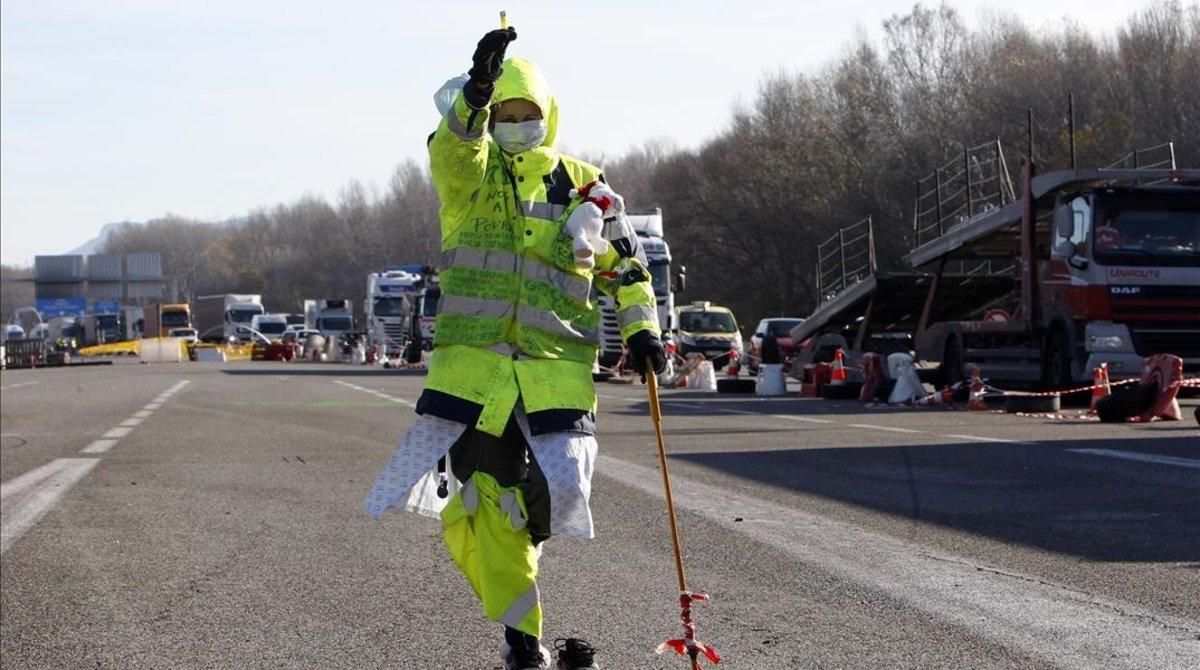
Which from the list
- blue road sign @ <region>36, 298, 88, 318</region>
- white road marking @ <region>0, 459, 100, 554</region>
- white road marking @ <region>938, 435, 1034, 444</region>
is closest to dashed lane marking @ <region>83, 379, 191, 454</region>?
white road marking @ <region>0, 459, 100, 554</region>

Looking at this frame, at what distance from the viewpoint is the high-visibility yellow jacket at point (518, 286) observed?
4816 mm

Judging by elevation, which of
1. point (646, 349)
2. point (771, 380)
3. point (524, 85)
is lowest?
point (771, 380)

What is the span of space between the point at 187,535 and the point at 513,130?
206 inches

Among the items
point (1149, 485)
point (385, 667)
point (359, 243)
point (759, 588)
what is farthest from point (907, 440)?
point (359, 243)

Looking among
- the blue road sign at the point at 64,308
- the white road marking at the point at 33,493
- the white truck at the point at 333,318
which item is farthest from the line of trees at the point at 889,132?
the blue road sign at the point at 64,308

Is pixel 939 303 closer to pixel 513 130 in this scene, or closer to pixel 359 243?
pixel 513 130

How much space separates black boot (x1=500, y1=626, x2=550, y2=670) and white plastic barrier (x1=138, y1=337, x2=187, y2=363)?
72.0 m

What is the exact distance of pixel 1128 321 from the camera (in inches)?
804

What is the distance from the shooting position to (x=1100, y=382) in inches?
779

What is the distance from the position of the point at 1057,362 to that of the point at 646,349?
57.5ft

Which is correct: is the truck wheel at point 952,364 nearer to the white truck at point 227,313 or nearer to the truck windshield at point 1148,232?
the truck windshield at point 1148,232

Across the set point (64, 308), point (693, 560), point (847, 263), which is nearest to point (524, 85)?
point (693, 560)

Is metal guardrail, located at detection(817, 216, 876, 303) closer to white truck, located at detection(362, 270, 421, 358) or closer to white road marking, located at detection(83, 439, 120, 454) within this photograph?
white road marking, located at detection(83, 439, 120, 454)

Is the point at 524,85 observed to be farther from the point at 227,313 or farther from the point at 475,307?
the point at 227,313
